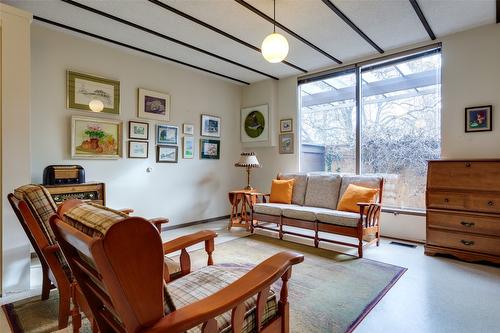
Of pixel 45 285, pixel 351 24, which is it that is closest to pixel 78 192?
pixel 45 285

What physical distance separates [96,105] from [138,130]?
0.64 metres

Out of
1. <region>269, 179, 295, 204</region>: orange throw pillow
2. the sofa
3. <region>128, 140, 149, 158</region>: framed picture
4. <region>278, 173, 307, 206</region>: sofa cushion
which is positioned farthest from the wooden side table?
<region>128, 140, 149, 158</region>: framed picture

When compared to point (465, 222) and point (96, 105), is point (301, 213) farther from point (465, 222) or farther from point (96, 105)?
point (96, 105)

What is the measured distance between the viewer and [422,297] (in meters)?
2.20

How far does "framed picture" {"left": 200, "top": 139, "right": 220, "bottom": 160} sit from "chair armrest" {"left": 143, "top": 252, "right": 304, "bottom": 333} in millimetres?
3905

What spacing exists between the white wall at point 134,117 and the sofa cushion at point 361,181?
7.78ft

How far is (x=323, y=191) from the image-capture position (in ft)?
13.3

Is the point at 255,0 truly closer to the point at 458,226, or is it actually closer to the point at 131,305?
the point at 131,305

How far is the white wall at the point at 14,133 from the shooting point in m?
2.30

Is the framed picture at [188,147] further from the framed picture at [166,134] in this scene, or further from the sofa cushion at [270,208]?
the sofa cushion at [270,208]

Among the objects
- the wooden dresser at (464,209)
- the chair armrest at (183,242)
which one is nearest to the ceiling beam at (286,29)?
the wooden dresser at (464,209)

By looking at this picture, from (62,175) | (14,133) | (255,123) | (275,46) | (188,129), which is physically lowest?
A: (62,175)

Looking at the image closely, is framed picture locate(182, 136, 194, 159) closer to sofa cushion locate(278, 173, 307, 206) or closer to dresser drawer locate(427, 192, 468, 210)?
sofa cushion locate(278, 173, 307, 206)

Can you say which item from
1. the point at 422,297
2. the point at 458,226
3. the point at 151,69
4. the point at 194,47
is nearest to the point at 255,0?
the point at 194,47
